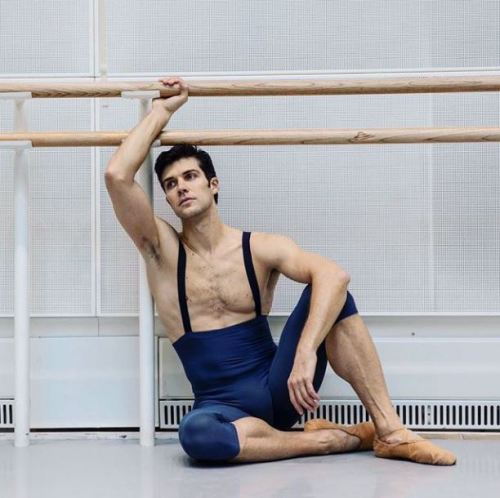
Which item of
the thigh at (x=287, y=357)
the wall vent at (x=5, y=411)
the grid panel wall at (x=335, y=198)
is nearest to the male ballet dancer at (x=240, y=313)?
the thigh at (x=287, y=357)

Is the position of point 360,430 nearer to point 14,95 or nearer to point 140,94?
point 140,94

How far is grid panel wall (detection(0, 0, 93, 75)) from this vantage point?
271 centimetres

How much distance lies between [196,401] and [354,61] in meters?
1.22

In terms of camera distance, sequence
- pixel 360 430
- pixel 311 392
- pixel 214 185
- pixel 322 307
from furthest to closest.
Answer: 1. pixel 214 185
2. pixel 360 430
3. pixel 322 307
4. pixel 311 392

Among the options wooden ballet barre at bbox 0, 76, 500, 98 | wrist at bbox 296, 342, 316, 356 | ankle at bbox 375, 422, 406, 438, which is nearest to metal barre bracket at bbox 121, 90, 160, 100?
wooden ballet barre at bbox 0, 76, 500, 98

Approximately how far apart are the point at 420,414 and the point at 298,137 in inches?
39.4

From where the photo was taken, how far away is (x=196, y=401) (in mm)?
2477

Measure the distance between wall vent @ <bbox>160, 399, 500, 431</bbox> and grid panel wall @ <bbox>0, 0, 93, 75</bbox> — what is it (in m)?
1.18

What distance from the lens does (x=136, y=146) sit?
7.73ft

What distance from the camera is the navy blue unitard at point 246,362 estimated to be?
2.37 m

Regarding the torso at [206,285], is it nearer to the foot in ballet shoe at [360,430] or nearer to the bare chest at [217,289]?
the bare chest at [217,289]

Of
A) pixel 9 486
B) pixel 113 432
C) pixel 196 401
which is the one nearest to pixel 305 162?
pixel 196 401

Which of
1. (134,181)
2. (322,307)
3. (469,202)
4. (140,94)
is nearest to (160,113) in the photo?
(140,94)

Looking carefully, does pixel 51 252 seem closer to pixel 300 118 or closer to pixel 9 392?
pixel 9 392
